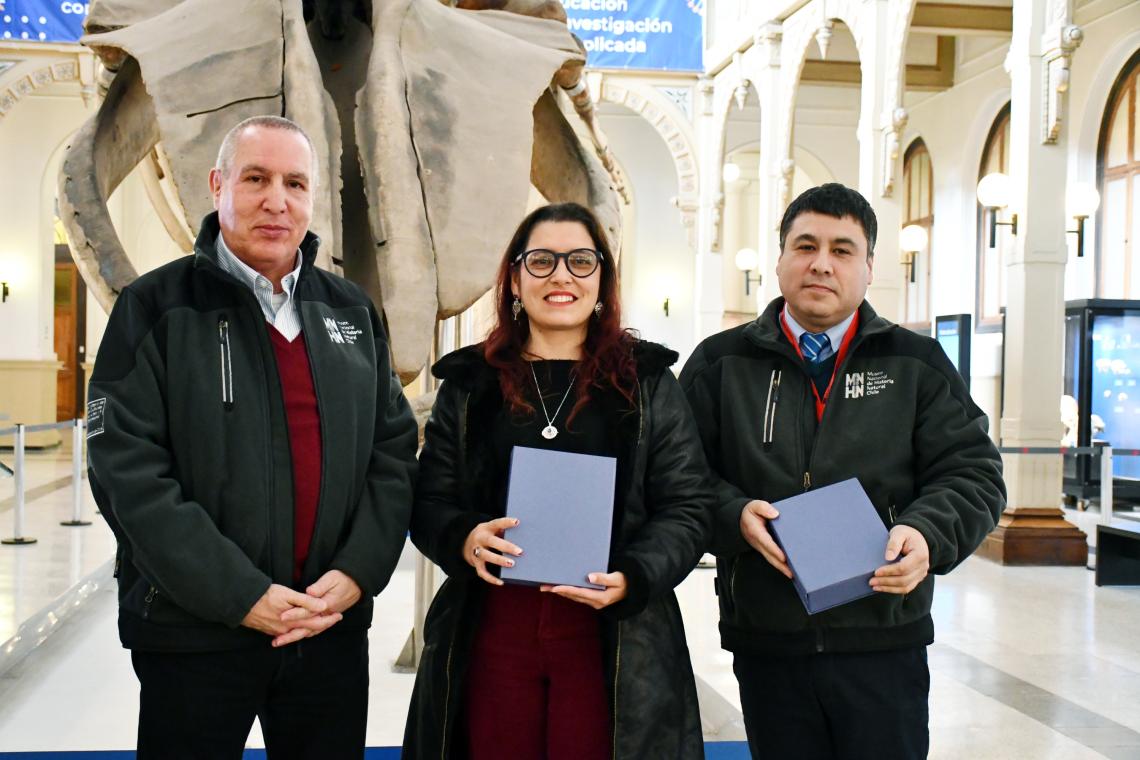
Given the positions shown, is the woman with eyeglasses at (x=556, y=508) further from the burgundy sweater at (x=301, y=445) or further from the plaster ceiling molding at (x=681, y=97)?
the plaster ceiling molding at (x=681, y=97)

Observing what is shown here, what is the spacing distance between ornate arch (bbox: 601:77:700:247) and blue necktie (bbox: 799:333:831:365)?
15.1 meters

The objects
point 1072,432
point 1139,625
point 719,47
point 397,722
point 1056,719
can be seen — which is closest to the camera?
point 397,722

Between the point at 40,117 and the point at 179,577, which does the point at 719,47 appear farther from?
the point at 179,577

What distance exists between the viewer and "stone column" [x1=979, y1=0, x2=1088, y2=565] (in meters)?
8.55

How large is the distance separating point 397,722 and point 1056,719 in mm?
2817

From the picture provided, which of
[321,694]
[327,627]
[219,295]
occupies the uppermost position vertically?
[219,295]

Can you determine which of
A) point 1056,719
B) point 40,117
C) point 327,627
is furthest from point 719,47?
point 327,627

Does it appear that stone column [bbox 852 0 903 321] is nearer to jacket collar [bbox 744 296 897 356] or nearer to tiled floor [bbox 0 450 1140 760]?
tiled floor [bbox 0 450 1140 760]

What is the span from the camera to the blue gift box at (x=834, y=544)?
2191mm

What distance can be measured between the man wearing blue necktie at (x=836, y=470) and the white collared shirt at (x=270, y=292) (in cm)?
93

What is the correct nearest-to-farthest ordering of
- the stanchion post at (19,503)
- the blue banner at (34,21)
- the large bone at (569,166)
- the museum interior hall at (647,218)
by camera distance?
the museum interior hall at (647,218) → the large bone at (569,166) → the stanchion post at (19,503) → the blue banner at (34,21)

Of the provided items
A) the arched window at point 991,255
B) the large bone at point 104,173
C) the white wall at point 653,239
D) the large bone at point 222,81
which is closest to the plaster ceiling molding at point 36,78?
the white wall at point 653,239

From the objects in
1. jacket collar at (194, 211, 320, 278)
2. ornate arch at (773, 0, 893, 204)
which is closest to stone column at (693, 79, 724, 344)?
ornate arch at (773, 0, 893, 204)

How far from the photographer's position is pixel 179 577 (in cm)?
200
